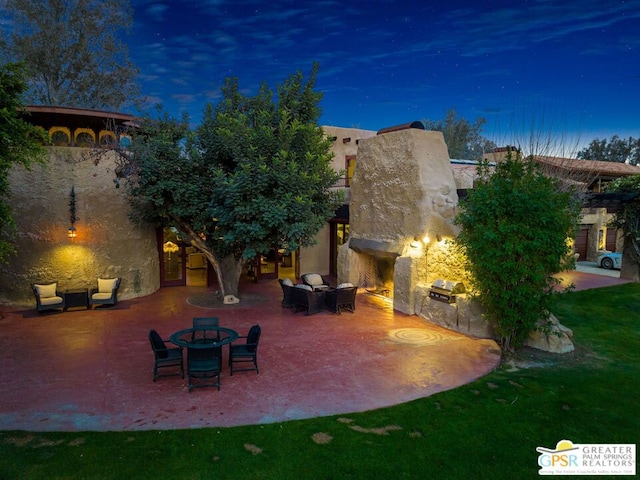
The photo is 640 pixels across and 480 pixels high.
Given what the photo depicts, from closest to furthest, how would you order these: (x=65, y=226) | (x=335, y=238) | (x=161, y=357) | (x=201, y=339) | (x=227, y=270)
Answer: (x=161, y=357), (x=201, y=339), (x=65, y=226), (x=227, y=270), (x=335, y=238)

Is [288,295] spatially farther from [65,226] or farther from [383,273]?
[65,226]

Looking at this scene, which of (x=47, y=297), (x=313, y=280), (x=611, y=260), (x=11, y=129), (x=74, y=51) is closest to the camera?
(x=11, y=129)

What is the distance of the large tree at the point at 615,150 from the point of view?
1534 inches

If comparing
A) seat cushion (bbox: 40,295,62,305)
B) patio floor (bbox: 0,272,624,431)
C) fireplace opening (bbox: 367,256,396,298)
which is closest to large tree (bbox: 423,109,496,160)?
fireplace opening (bbox: 367,256,396,298)

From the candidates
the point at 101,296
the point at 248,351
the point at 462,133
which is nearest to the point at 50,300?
the point at 101,296

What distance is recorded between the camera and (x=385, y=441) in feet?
19.6

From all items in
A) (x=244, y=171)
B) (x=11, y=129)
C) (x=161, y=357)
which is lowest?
(x=161, y=357)

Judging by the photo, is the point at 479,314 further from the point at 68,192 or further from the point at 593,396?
the point at 68,192

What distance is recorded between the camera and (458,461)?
555 centimetres

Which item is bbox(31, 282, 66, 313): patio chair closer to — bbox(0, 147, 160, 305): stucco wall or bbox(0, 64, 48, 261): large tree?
bbox(0, 147, 160, 305): stucco wall

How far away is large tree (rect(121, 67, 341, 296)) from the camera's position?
37.4 ft

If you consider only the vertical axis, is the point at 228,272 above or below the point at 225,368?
above

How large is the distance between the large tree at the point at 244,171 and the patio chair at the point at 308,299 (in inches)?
58.3

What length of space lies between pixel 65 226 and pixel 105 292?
2497mm
